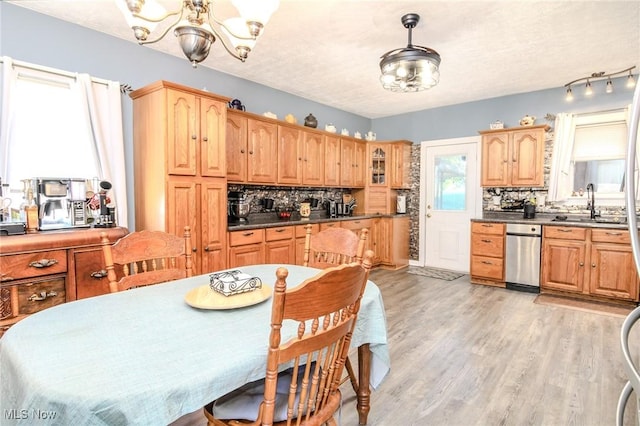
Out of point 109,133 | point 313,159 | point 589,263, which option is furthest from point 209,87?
point 589,263

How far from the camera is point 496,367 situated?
2.45 m

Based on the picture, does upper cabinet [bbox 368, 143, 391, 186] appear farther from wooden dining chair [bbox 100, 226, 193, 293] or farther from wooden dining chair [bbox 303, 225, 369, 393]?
wooden dining chair [bbox 100, 226, 193, 293]

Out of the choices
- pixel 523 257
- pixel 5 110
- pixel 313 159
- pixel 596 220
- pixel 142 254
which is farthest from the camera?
pixel 313 159

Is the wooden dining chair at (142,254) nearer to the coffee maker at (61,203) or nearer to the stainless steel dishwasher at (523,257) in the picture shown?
the coffee maker at (61,203)

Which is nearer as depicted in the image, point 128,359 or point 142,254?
point 128,359

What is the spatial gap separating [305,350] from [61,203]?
261 centimetres

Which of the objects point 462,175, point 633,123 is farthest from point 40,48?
point 462,175

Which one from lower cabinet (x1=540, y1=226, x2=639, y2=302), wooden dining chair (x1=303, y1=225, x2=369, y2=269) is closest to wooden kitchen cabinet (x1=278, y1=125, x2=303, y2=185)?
wooden dining chair (x1=303, y1=225, x2=369, y2=269)

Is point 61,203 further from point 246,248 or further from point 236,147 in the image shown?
point 236,147

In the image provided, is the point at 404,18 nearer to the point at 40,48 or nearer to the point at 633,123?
the point at 633,123

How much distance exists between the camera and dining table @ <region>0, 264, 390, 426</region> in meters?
0.81

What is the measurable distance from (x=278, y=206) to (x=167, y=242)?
9.99ft


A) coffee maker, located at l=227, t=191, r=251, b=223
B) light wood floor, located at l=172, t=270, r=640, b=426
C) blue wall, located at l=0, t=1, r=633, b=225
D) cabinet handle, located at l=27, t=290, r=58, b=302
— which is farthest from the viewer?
coffee maker, located at l=227, t=191, r=251, b=223

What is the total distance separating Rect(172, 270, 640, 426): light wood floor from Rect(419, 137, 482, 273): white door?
5.91ft
